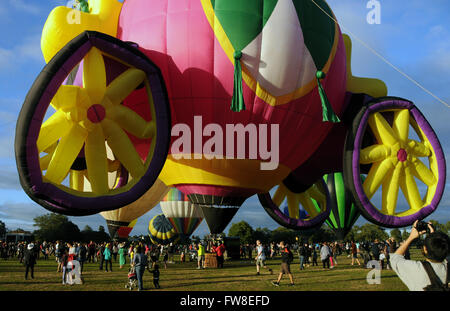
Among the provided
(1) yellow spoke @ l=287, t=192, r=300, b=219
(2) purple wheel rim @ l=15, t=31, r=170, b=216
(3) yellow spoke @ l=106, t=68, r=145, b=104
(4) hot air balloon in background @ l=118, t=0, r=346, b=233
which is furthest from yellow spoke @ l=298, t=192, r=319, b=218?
(3) yellow spoke @ l=106, t=68, r=145, b=104

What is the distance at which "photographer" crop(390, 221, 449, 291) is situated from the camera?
3131 millimetres

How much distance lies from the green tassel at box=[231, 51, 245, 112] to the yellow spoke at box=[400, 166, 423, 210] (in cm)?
586

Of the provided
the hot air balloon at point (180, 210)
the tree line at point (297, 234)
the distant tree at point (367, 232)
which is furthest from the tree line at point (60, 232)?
the distant tree at point (367, 232)

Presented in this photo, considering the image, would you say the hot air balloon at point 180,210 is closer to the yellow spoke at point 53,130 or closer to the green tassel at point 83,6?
the green tassel at point 83,6

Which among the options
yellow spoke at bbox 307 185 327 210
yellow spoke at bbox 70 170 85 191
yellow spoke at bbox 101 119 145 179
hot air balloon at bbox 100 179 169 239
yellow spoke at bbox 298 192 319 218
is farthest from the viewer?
hot air balloon at bbox 100 179 169 239

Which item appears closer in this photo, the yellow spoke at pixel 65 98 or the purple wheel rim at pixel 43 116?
the purple wheel rim at pixel 43 116

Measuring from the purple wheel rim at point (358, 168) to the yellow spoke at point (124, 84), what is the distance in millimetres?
6535

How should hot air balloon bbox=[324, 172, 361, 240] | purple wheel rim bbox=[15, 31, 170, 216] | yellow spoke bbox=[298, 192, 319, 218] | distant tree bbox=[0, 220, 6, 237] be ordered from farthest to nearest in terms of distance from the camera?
distant tree bbox=[0, 220, 6, 237] → hot air balloon bbox=[324, 172, 361, 240] → yellow spoke bbox=[298, 192, 319, 218] → purple wheel rim bbox=[15, 31, 170, 216]

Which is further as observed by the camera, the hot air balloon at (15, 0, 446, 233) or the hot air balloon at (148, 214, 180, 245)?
the hot air balloon at (148, 214, 180, 245)

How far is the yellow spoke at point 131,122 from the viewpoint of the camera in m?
9.70

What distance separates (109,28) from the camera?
11.7 metres

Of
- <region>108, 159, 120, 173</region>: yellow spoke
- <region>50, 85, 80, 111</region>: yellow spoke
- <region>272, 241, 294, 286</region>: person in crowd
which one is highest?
<region>50, 85, 80, 111</region>: yellow spoke

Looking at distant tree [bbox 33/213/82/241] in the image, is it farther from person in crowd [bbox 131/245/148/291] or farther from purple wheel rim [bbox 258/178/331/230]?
person in crowd [bbox 131/245/148/291]

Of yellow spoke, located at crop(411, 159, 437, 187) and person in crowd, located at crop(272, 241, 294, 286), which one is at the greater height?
yellow spoke, located at crop(411, 159, 437, 187)
